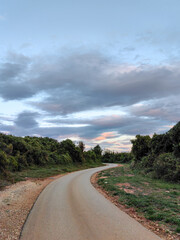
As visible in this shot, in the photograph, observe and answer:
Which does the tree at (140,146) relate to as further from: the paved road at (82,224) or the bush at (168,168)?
the paved road at (82,224)

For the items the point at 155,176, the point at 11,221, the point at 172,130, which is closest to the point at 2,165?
the point at 11,221

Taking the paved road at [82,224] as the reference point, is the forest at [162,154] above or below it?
above

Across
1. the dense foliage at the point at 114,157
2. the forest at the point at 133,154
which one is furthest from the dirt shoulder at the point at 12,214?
the dense foliage at the point at 114,157

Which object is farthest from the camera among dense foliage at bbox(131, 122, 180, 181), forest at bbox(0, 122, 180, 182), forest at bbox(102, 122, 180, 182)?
forest at bbox(0, 122, 180, 182)

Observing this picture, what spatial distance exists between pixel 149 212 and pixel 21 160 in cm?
2411

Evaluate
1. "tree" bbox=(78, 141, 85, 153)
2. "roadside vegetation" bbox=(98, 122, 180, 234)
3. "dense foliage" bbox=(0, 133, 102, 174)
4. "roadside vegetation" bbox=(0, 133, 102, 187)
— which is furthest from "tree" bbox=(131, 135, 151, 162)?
"tree" bbox=(78, 141, 85, 153)

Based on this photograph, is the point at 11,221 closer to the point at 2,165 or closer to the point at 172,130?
the point at 2,165

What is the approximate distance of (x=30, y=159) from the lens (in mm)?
31031

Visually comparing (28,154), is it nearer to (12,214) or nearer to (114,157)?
(12,214)

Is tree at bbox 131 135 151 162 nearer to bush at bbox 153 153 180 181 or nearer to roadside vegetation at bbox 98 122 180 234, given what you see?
roadside vegetation at bbox 98 122 180 234

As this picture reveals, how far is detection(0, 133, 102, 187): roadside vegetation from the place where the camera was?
19884 mm

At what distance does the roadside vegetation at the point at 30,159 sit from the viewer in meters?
19.9

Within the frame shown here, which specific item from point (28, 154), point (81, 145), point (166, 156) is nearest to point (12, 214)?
point (166, 156)

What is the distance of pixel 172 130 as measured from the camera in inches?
848
